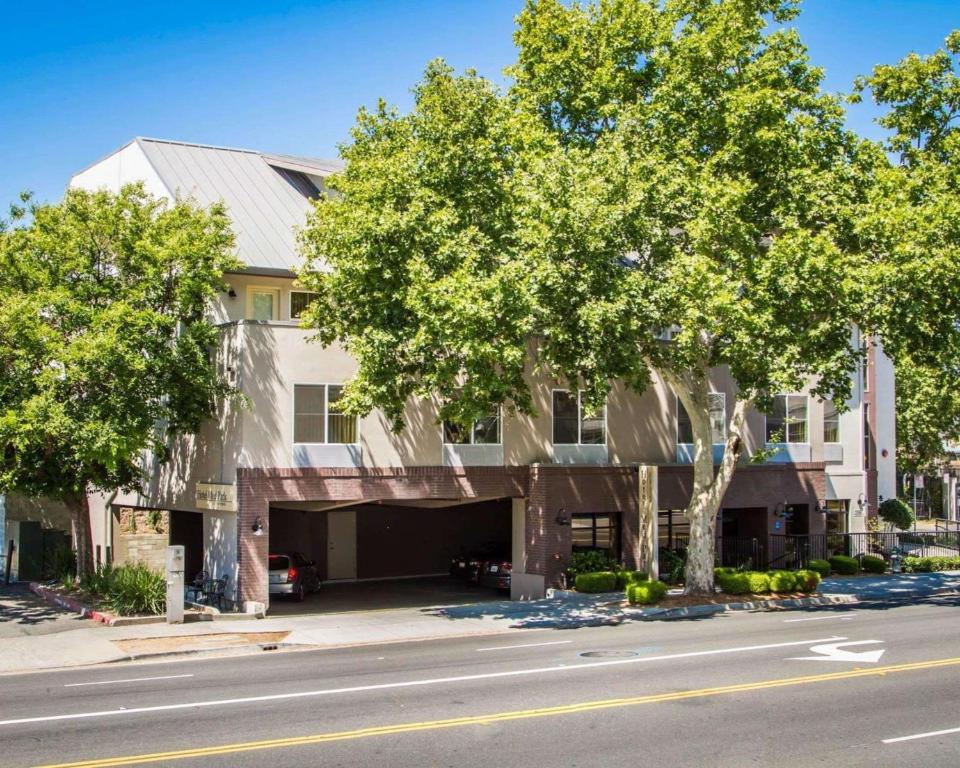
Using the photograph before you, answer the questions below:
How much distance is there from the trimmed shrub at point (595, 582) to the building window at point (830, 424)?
13332mm

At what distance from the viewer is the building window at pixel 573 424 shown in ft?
108

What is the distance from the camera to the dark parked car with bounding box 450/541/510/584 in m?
34.3

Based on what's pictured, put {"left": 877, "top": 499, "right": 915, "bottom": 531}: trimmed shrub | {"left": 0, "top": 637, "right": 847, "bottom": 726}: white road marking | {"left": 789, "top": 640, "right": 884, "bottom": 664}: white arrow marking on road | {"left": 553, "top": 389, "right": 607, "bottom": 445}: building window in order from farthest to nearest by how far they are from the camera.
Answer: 1. {"left": 877, "top": 499, "right": 915, "bottom": 531}: trimmed shrub
2. {"left": 553, "top": 389, "right": 607, "bottom": 445}: building window
3. {"left": 789, "top": 640, "right": 884, "bottom": 664}: white arrow marking on road
4. {"left": 0, "top": 637, "right": 847, "bottom": 726}: white road marking

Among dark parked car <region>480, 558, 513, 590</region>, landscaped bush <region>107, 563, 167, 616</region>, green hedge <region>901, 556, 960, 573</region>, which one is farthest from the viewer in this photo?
green hedge <region>901, 556, 960, 573</region>

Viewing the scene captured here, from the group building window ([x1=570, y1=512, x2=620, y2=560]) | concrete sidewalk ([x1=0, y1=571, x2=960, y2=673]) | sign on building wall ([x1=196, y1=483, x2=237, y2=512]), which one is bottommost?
concrete sidewalk ([x1=0, y1=571, x2=960, y2=673])

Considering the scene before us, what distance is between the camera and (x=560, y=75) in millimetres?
28656

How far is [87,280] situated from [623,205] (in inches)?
532

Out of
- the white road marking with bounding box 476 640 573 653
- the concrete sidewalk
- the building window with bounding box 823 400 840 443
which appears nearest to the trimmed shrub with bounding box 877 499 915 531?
the building window with bounding box 823 400 840 443

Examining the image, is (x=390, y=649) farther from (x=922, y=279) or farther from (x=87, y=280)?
(x=922, y=279)

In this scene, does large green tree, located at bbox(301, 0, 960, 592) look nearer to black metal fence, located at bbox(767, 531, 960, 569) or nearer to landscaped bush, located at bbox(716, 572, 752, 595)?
landscaped bush, located at bbox(716, 572, 752, 595)

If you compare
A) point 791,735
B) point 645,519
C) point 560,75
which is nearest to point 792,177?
point 560,75

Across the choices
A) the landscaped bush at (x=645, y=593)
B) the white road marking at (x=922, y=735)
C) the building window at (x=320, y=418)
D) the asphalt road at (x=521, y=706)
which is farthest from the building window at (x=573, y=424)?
the white road marking at (x=922, y=735)

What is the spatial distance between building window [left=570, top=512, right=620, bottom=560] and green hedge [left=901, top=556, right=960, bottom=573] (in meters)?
11.8

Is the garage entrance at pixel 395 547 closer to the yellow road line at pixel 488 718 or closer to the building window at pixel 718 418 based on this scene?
the building window at pixel 718 418
